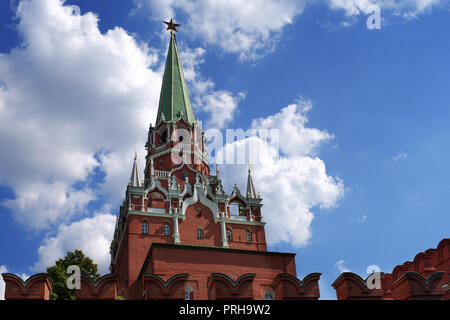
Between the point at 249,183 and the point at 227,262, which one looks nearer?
the point at 227,262

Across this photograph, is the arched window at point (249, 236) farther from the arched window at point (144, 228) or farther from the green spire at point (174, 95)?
the green spire at point (174, 95)

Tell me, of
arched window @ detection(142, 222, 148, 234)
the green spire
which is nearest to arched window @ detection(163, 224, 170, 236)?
arched window @ detection(142, 222, 148, 234)

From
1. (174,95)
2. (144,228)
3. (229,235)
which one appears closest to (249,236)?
(229,235)

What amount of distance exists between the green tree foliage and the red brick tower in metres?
2.91

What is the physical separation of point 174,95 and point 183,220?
18159 mm

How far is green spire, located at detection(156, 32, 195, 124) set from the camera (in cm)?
5522

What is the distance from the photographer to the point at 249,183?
5028cm

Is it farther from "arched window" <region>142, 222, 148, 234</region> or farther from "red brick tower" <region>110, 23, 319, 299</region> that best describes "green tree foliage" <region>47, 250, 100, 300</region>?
"arched window" <region>142, 222, 148, 234</region>

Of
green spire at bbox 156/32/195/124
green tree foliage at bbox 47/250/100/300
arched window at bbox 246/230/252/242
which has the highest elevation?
green spire at bbox 156/32/195/124
